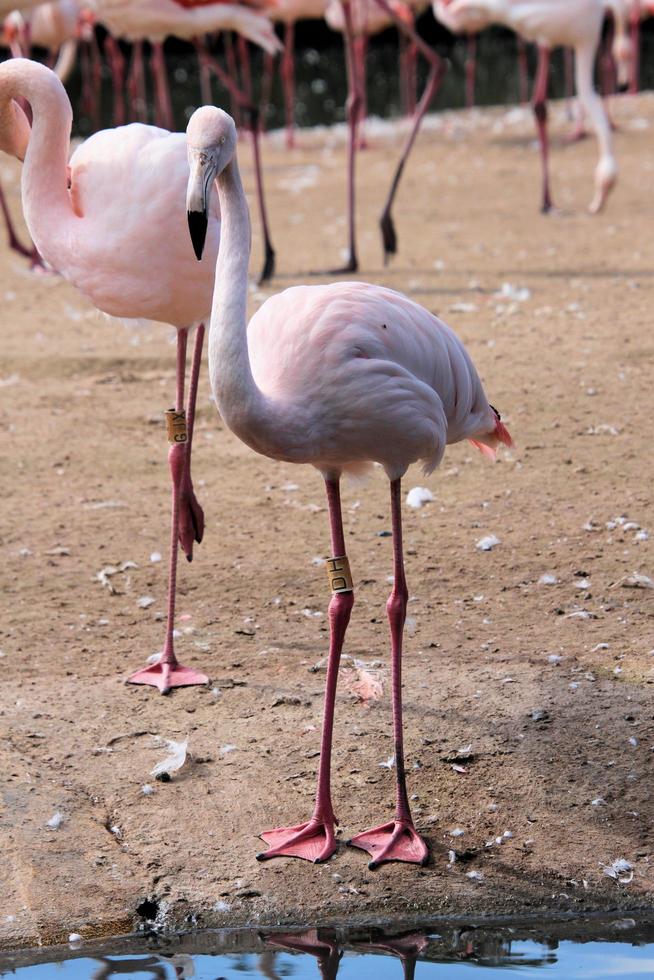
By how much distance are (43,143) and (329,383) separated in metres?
1.30

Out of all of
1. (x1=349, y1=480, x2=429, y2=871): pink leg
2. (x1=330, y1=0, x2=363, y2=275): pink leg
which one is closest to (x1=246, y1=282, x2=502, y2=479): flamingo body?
(x1=349, y1=480, x2=429, y2=871): pink leg

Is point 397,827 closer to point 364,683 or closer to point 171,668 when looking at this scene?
point 364,683

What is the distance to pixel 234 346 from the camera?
2.62 m

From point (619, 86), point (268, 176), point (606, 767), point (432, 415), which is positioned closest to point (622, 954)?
point (606, 767)

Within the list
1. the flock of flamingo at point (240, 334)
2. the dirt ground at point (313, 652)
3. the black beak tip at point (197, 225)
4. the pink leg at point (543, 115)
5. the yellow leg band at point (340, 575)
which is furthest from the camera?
the pink leg at point (543, 115)

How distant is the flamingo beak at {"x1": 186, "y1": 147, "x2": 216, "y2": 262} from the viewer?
2.55 m

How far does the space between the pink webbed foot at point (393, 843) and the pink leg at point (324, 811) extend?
0.23 ft

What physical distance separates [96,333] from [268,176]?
504 cm

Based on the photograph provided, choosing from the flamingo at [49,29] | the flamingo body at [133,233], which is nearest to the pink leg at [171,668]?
the flamingo body at [133,233]

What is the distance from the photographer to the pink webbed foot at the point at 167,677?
3529 millimetres

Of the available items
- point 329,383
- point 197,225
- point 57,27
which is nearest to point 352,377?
point 329,383

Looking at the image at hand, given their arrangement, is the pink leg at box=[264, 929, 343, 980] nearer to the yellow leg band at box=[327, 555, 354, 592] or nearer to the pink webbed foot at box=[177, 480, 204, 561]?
the yellow leg band at box=[327, 555, 354, 592]

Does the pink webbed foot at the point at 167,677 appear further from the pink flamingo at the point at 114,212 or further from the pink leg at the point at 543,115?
the pink leg at the point at 543,115

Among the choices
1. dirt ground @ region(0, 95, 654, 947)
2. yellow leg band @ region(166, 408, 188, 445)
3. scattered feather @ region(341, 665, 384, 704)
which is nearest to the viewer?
dirt ground @ region(0, 95, 654, 947)
